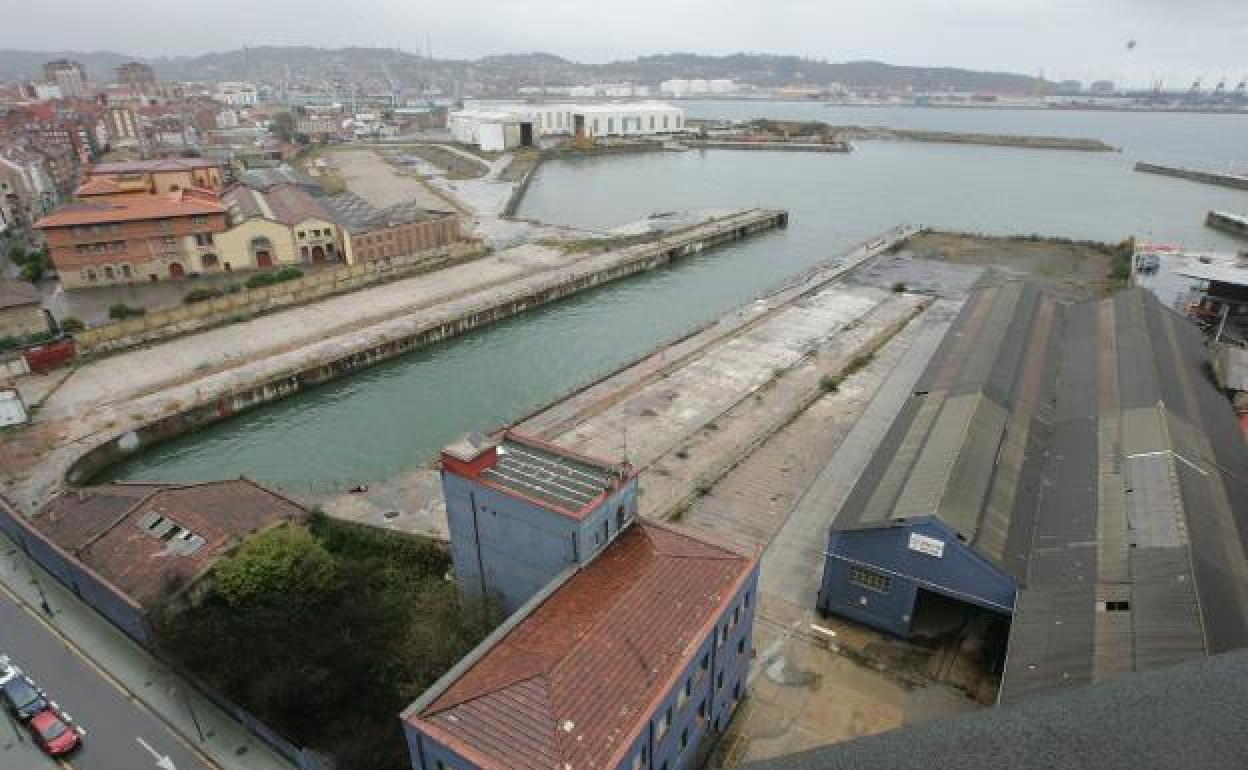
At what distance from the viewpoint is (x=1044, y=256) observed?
67438 mm

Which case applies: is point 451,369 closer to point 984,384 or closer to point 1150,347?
point 984,384

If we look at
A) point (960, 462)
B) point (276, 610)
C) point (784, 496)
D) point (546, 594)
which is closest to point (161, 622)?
point (276, 610)

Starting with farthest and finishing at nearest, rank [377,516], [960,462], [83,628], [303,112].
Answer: [303,112] → [377,516] → [960,462] → [83,628]

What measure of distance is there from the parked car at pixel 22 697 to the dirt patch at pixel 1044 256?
63750 mm

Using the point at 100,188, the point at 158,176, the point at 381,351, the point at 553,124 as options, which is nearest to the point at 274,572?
the point at 381,351

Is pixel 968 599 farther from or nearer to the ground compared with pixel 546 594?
nearer to the ground

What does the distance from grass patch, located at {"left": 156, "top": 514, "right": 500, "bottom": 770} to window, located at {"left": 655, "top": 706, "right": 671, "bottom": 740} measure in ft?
19.3

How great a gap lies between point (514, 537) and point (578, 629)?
379cm

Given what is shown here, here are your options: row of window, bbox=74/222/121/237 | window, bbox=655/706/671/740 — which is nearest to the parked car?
window, bbox=655/706/671/740

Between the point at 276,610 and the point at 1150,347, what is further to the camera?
the point at 1150,347

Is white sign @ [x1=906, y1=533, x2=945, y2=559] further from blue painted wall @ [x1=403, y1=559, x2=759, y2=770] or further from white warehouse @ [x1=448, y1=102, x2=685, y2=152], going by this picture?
white warehouse @ [x1=448, y1=102, x2=685, y2=152]

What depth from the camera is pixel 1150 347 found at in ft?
109

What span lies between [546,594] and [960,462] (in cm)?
1429

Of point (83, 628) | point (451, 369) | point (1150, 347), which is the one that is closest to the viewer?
point (83, 628)
